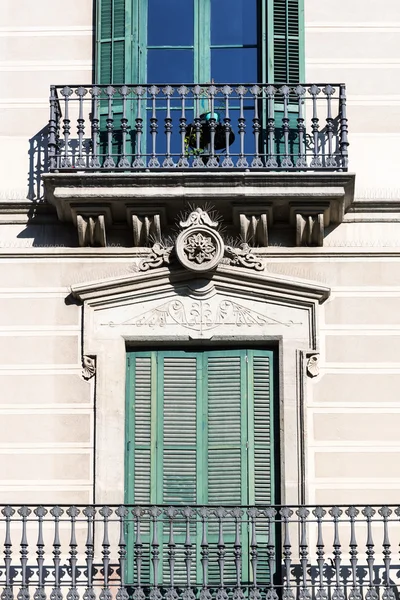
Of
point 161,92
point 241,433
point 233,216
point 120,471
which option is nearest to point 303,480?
point 241,433

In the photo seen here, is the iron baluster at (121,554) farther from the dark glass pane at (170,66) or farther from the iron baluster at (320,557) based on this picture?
the dark glass pane at (170,66)

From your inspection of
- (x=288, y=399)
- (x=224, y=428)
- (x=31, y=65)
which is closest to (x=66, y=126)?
(x=31, y=65)

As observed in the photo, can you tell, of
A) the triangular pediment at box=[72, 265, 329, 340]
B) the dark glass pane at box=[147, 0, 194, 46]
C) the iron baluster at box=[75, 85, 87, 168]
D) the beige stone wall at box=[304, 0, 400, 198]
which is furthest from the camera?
the dark glass pane at box=[147, 0, 194, 46]

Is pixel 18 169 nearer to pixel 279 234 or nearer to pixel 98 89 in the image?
pixel 98 89

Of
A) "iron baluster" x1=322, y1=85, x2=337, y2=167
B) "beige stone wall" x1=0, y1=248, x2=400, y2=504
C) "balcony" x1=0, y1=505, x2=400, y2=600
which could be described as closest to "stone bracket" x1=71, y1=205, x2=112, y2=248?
"beige stone wall" x1=0, y1=248, x2=400, y2=504

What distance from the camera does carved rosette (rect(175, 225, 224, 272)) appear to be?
15.4 meters

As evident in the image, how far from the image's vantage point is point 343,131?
1555 cm

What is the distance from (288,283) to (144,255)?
146 centimetres

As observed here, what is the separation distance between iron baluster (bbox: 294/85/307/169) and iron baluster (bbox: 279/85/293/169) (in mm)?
98

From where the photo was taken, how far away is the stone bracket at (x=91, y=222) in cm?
1547

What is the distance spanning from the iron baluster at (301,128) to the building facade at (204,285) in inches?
2.0

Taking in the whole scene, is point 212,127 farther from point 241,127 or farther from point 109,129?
point 109,129

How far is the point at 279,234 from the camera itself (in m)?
15.8

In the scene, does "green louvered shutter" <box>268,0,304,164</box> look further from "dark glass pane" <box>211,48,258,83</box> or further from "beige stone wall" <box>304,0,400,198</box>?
"dark glass pane" <box>211,48,258,83</box>
